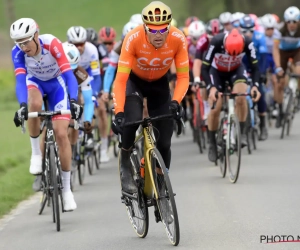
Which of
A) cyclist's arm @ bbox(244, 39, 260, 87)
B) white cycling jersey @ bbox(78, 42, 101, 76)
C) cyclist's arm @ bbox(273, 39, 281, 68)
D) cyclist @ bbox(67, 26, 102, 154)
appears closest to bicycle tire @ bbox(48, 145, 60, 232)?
cyclist's arm @ bbox(244, 39, 260, 87)

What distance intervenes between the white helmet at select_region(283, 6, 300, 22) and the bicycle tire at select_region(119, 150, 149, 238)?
28.0 ft

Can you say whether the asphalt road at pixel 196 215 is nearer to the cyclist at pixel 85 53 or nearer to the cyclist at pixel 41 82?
the cyclist at pixel 41 82

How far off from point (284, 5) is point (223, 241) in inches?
1605

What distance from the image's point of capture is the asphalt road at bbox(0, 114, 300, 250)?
27.9ft

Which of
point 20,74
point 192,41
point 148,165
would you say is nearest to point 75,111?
point 20,74

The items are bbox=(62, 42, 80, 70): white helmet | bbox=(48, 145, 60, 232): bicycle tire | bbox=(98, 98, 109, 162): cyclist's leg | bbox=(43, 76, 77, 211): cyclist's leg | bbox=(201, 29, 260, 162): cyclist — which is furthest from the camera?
bbox=(98, 98, 109, 162): cyclist's leg

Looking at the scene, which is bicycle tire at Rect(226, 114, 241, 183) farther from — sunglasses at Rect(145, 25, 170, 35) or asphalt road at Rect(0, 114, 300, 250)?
sunglasses at Rect(145, 25, 170, 35)

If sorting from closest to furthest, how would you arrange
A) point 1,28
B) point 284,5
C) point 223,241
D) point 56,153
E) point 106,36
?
1. point 223,241
2. point 56,153
3. point 106,36
4. point 284,5
5. point 1,28

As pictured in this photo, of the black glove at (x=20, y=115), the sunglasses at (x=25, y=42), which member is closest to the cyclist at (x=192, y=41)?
the sunglasses at (x=25, y=42)

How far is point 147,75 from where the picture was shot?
29.3 ft

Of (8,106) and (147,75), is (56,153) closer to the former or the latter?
(147,75)

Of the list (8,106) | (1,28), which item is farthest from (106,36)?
(1,28)

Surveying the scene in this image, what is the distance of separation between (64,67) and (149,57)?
61.3 inches

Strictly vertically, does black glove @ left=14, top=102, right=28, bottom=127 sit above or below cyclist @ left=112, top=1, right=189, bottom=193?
below
